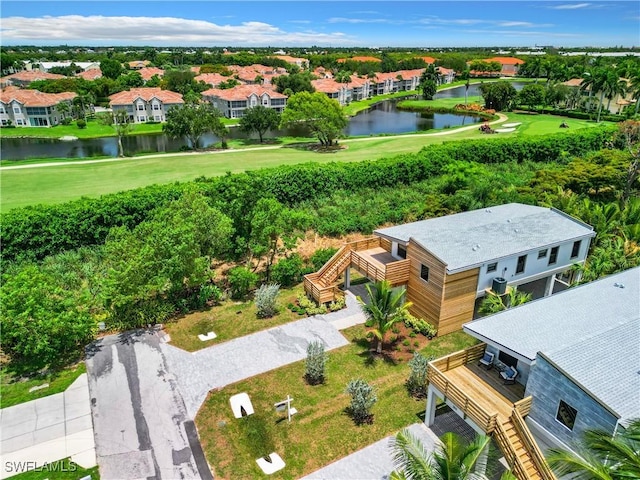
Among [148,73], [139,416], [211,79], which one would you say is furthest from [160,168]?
[148,73]

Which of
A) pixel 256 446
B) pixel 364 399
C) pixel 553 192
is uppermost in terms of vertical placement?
pixel 553 192

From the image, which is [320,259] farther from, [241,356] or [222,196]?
[241,356]

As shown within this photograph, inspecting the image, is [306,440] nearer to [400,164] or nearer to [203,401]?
[203,401]

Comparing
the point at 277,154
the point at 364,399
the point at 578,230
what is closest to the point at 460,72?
the point at 277,154

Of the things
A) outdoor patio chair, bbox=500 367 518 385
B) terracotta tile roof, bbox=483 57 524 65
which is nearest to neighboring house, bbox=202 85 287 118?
outdoor patio chair, bbox=500 367 518 385

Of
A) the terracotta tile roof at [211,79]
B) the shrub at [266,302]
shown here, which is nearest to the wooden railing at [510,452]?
the shrub at [266,302]
